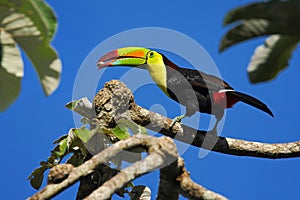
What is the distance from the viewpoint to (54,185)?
2498 millimetres

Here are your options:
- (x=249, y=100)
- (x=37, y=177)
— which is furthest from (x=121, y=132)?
(x=249, y=100)

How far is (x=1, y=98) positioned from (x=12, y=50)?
232mm

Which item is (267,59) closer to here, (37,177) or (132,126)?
(132,126)

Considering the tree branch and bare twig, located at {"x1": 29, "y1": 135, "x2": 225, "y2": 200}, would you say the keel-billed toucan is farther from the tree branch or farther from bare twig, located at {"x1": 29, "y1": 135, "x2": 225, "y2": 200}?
bare twig, located at {"x1": 29, "y1": 135, "x2": 225, "y2": 200}

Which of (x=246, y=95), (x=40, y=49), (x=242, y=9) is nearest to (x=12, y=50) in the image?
(x=40, y=49)

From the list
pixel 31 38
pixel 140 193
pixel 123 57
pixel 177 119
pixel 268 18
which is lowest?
pixel 140 193

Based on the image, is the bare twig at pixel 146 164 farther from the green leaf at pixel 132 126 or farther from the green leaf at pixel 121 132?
the green leaf at pixel 132 126

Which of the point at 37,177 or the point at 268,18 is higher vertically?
the point at 268,18

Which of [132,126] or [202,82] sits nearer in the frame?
[132,126]

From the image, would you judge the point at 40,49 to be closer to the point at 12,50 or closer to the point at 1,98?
the point at 12,50

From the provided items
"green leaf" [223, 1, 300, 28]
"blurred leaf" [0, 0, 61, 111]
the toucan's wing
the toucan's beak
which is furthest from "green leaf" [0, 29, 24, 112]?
the toucan's beak

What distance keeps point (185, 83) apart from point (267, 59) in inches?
143

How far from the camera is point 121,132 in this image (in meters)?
3.98

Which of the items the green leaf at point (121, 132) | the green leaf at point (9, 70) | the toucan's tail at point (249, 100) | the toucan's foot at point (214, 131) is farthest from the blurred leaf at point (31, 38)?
the toucan's tail at point (249, 100)
